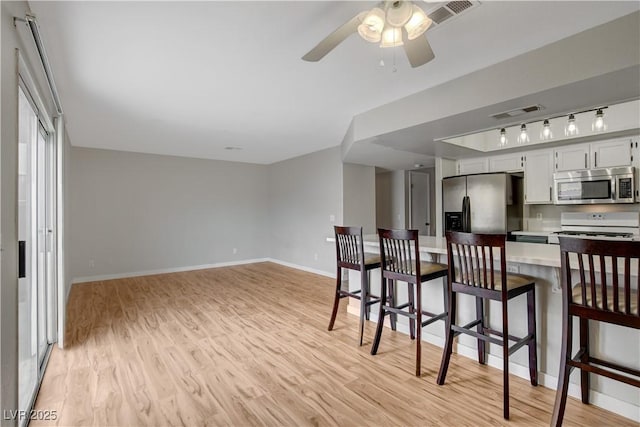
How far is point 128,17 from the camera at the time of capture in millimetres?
1867

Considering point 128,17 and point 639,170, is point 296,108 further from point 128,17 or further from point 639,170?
point 639,170

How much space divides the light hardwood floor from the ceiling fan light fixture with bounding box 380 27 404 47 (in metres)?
2.20

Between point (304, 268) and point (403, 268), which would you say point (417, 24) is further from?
point (304, 268)

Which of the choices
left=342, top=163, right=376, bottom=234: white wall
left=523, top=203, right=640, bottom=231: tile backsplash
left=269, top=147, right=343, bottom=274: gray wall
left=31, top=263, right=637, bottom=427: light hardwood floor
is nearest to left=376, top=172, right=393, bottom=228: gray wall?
left=342, top=163, right=376, bottom=234: white wall

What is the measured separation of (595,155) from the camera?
379 cm

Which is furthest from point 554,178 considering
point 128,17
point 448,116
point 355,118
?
point 128,17

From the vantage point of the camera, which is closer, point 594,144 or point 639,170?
point 639,170

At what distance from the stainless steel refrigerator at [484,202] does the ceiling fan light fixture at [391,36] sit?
328cm

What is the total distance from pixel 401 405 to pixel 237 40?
265 cm

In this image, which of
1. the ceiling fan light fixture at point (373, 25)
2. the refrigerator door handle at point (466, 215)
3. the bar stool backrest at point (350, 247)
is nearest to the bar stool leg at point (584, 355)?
the bar stool backrest at point (350, 247)

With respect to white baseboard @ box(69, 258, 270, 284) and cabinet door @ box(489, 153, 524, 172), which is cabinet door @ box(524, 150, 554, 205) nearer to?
cabinet door @ box(489, 153, 524, 172)

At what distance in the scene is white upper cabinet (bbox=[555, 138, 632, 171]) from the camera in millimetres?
3594

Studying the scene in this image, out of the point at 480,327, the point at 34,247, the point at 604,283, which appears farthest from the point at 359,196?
the point at 34,247

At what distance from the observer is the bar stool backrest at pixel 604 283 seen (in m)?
1.45
